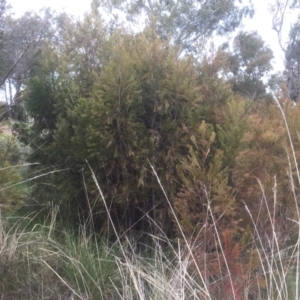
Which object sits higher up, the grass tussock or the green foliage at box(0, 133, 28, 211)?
the green foliage at box(0, 133, 28, 211)

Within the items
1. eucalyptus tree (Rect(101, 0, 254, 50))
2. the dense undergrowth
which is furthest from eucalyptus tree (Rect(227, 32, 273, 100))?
the dense undergrowth

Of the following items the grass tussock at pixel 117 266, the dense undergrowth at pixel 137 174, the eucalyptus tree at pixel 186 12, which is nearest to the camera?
the grass tussock at pixel 117 266

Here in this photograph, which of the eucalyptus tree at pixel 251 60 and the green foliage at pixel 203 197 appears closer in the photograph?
the green foliage at pixel 203 197

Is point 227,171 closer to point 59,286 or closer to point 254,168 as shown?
point 254,168

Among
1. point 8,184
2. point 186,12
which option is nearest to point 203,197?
point 8,184

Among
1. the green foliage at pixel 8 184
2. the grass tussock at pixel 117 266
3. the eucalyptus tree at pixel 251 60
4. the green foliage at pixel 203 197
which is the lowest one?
the grass tussock at pixel 117 266

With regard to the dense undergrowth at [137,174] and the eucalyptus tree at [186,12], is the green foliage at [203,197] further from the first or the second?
the eucalyptus tree at [186,12]

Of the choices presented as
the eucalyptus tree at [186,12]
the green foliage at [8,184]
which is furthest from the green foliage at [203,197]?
the eucalyptus tree at [186,12]

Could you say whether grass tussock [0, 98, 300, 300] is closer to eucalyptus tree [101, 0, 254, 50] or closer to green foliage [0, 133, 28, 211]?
green foliage [0, 133, 28, 211]

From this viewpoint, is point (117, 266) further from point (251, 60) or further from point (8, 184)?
point (251, 60)

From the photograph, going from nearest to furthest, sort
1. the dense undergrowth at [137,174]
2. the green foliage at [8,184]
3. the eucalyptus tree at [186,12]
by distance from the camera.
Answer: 1. the dense undergrowth at [137,174]
2. the green foliage at [8,184]
3. the eucalyptus tree at [186,12]

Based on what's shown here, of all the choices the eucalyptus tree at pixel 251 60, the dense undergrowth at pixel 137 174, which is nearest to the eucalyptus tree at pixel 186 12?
the eucalyptus tree at pixel 251 60

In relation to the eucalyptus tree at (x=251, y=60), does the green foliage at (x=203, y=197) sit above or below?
below

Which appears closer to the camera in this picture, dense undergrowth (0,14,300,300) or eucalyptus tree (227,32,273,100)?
dense undergrowth (0,14,300,300)
